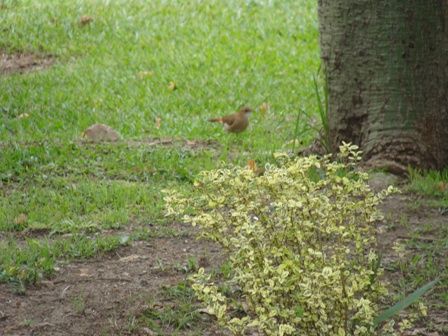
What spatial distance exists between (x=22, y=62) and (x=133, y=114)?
2464 millimetres

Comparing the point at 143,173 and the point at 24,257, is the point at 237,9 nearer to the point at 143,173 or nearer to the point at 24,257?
the point at 143,173

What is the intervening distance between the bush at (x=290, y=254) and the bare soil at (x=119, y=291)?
0.79 m

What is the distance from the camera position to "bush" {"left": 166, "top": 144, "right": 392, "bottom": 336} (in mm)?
4000

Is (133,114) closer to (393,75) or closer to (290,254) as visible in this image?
(393,75)

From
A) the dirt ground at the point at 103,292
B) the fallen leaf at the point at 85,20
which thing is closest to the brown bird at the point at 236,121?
the dirt ground at the point at 103,292

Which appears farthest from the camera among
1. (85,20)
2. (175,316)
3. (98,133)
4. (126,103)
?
(85,20)

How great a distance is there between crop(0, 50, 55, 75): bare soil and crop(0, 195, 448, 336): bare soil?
536 centimetres

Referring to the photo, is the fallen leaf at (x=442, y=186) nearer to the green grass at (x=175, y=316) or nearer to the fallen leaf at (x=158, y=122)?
the green grass at (x=175, y=316)

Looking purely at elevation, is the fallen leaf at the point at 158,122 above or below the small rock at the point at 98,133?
below

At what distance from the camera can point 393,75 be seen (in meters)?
6.84

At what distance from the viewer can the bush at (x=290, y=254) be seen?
4.00 meters

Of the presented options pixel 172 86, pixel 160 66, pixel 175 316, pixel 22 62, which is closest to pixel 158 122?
pixel 172 86

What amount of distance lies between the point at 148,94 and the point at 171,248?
4254mm

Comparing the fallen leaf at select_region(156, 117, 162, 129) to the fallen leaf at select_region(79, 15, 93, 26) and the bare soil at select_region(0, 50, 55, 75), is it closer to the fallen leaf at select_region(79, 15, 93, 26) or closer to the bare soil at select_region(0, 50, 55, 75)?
the bare soil at select_region(0, 50, 55, 75)
